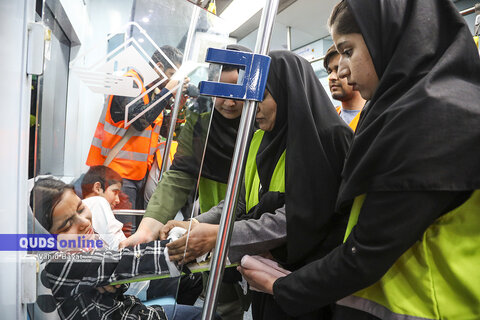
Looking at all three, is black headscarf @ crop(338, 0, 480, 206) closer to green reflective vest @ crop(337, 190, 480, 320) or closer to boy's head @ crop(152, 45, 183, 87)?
green reflective vest @ crop(337, 190, 480, 320)

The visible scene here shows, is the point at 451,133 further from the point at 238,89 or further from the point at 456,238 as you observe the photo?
the point at 238,89

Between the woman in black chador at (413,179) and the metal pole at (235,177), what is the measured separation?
0.21 meters

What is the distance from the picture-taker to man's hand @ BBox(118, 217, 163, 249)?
690 mm

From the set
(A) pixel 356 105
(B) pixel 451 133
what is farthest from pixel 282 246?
(A) pixel 356 105

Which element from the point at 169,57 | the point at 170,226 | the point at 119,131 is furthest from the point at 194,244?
the point at 169,57

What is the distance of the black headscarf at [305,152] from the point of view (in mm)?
908

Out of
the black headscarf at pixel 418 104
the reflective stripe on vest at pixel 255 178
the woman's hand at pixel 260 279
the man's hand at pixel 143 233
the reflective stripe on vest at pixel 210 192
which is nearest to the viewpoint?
the black headscarf at pixel 418 104

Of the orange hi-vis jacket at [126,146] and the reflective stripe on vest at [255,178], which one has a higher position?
the orange hi-vis jacket at [126,146]

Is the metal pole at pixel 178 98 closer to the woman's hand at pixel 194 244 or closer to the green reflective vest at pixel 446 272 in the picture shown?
the woman's hand at pixel 194 244

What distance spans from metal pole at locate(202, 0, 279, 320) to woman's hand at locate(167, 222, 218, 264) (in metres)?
0.08

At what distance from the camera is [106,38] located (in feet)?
2.13

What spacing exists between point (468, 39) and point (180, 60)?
0.57m

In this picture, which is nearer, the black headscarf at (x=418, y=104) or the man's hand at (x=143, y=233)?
the black headscarf at (x=418, y=104)

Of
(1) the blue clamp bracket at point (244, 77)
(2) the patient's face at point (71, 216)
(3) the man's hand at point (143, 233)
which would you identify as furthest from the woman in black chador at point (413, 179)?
(2) the patient's face at point (71, 216)
